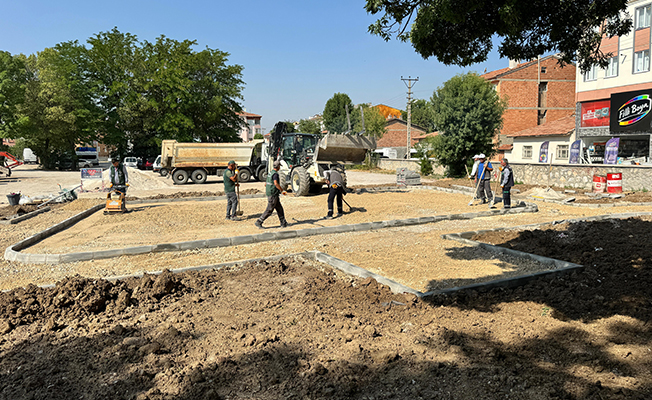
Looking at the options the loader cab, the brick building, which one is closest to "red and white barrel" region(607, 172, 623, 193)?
the loader cab

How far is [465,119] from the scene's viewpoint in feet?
96.9

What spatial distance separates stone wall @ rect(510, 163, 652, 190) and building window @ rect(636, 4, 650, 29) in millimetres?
13289

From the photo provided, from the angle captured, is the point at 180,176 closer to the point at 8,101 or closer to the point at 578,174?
the point at 578,174

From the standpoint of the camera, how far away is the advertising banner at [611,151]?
90.5ft

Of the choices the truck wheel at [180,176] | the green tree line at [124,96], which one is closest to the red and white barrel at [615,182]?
the truck wheel at [180,176]

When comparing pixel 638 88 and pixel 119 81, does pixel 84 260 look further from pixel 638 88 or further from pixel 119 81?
pixel 119 81

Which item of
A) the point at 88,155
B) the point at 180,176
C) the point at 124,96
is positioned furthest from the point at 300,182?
the point at 88,155

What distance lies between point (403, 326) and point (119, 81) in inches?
1755

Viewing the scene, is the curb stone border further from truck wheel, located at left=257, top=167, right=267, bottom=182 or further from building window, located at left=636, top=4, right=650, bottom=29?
building window, located at left=636, top=4, right=650, bottom=29

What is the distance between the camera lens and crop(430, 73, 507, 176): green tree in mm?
29562

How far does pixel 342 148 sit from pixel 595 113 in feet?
72.5

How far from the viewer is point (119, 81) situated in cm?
4262

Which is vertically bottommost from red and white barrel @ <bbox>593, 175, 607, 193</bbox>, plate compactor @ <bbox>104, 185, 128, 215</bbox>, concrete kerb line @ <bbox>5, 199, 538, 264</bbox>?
concrete kerb line @ <bbox>5, 199, 538, 264</bbox>

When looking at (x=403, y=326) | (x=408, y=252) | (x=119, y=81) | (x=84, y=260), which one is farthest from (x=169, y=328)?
(x=119, y=81)
